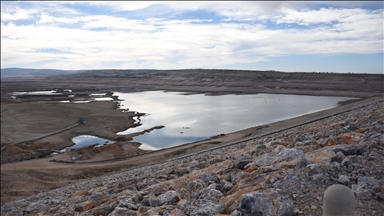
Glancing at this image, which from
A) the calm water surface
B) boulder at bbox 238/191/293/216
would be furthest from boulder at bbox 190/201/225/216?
the calm water surface

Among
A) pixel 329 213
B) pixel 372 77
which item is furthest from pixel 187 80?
pixel 329 213

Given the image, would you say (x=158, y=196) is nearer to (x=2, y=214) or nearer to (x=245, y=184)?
(x=245, y=184)

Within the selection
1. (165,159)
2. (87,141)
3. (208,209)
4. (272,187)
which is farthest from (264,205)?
(87,141)

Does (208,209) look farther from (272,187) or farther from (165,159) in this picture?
(165,159)

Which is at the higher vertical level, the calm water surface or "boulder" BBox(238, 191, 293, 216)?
"boulder" BBox(238, 191, 293, 216)

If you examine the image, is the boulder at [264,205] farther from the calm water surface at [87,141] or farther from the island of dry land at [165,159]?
the calm water surface at [87,141]

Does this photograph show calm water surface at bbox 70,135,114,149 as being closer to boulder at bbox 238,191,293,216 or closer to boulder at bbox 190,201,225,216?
boulder at bbox 190,201,225,216

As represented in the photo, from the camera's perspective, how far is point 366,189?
5.30 metres

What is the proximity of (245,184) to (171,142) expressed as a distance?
2017 centimetres

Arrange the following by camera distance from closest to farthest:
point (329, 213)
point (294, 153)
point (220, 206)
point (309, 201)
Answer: point (329, 213) < point (309, 201) < point (220, 206) < point (294, 153)

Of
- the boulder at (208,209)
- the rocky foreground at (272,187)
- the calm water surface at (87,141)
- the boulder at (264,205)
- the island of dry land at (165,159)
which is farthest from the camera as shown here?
the calm water surface at (87,141)

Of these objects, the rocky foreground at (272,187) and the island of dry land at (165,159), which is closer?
the rocky foreground at (272,187)

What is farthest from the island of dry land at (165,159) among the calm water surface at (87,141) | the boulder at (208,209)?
the calm water surface at (87,141)

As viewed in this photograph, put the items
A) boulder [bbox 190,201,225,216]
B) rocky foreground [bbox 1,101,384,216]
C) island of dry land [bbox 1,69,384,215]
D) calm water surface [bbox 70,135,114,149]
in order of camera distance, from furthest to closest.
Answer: calm water surface [bbox 70,135,114,149] < island of dry land [bbox 1,69,384,215] < boulder [bbox 190,201,225,216] < rocky foreground [bbox 1,101,384,216]
